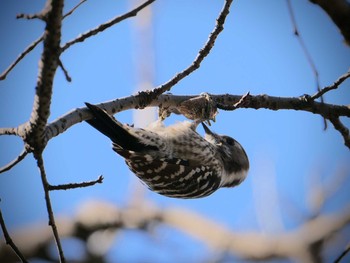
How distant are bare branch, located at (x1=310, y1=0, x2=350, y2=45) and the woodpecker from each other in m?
1.66

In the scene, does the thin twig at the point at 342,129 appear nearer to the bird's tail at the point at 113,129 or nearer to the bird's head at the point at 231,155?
the bird's tail at the point at 113,129

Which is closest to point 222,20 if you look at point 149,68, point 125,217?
point 149,68

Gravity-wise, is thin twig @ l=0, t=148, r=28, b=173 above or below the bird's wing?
below

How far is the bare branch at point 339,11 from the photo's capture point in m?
1.35

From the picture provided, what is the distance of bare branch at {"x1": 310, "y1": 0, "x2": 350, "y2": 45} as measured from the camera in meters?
1.35

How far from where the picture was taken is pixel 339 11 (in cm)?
135

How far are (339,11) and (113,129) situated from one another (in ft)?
5.87

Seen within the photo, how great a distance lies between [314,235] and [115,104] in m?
3.90

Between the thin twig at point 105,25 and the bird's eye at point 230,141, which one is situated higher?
the bird's eye at point 230,141

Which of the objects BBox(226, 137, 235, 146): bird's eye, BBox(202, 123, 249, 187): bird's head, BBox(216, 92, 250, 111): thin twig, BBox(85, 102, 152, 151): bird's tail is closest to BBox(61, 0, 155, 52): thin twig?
BBox(85, 102, 152, 151): bird's tail

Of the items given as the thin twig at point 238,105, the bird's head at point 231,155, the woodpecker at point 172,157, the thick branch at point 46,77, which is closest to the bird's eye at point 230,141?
the bird's head at point 231,155

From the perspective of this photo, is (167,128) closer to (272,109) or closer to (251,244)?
(272,109)

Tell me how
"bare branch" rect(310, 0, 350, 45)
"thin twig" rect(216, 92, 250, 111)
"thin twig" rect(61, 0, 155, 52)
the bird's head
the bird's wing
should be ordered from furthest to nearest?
the bird's head < the bird's wing < "thin twig" rect(216, 92, 250, 111) < "thin twig" rect(61, 0, 155, 52) < "bare branch" rect(310, 0, 350, 45)

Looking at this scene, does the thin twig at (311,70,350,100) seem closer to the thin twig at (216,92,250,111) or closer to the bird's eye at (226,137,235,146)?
the thin twig at (216,92,250,111)
